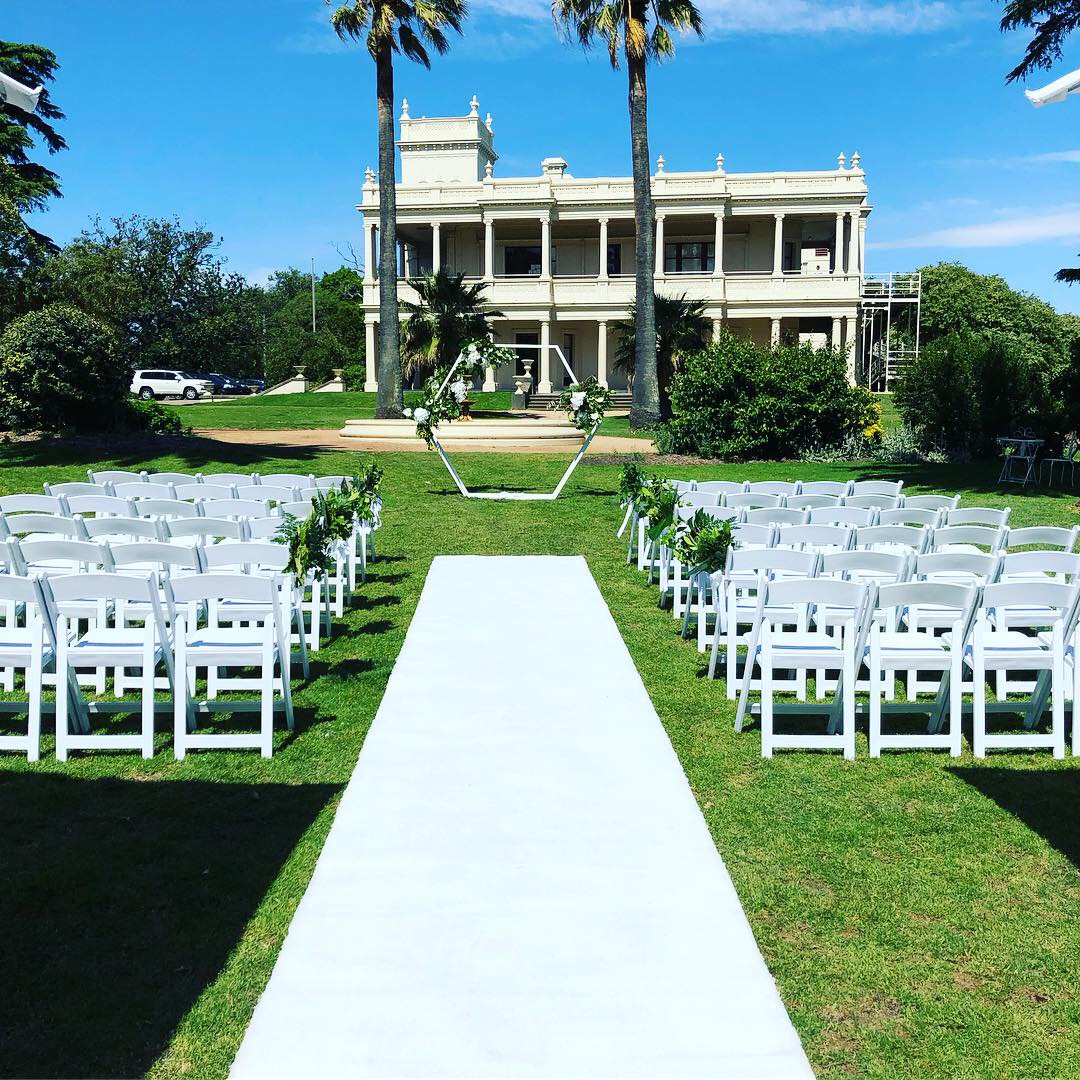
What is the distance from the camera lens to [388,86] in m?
33.0

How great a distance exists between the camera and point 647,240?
3091 cm

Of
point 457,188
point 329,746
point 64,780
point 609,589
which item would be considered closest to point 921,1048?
point 329,746

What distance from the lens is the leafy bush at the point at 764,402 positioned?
26.1 meters

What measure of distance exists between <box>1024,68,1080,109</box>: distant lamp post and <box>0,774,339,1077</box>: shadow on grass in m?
5.42

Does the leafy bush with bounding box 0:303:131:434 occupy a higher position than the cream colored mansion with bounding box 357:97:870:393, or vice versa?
the cream colored mansion with bounding box 357:97:870:393

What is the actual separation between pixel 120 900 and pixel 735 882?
2677 millimetres

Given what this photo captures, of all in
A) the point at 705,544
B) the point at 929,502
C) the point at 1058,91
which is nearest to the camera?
the point at 1058,91

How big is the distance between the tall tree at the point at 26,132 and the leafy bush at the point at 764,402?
80.5 ft

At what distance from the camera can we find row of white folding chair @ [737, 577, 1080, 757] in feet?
22.6

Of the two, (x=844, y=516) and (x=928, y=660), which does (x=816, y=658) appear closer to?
(x=928, y=660)

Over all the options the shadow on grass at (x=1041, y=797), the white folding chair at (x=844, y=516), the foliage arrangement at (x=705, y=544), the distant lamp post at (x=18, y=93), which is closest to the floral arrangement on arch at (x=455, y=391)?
the white folding chair at (x=844, y=516)

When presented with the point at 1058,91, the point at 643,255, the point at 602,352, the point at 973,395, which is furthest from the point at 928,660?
the point at 602,352

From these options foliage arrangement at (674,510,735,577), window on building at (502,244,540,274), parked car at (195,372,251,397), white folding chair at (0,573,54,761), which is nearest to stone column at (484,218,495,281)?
window on building at (502,244,540,274)

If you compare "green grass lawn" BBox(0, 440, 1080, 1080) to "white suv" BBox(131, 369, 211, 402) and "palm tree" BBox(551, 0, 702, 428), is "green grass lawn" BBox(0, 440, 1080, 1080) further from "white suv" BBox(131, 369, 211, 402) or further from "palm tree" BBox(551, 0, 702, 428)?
"white suv" BBox(131, 369, 211, 402)
